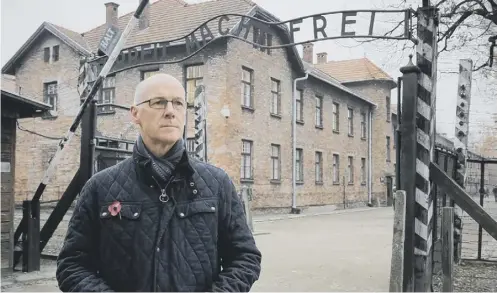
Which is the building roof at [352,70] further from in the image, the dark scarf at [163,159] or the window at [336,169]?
the dark scarf at [163,159]

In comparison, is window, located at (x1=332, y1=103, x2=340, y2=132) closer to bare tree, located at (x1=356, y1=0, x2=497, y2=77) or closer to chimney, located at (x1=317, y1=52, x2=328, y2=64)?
chimney, located at (x1=317, y1=52, x2=328, y2=64)

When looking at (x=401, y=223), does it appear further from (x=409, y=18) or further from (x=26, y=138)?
(x=26, y=138)

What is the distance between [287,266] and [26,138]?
50.3 ft

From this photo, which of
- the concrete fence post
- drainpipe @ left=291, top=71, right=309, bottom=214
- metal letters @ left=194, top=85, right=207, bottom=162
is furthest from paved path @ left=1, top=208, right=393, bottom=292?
drainpipe @ left=291, top=71, right=309, bottom=214

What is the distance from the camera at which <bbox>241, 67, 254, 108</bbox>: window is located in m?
19.1

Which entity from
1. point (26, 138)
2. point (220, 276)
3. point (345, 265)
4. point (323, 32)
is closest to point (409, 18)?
point (323, 32)

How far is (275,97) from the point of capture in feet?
69.0

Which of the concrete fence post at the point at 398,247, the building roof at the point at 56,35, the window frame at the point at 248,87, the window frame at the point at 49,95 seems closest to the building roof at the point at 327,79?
the window frame at the point at 248,87

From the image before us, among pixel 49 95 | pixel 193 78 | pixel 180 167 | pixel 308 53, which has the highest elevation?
pixel 308 53

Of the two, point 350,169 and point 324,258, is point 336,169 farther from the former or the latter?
point 324,258

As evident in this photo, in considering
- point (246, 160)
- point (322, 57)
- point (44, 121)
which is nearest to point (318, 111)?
point (246, 160)

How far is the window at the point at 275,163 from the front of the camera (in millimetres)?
20656

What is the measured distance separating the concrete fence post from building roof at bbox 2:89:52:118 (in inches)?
193

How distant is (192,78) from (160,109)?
16.7 metres
